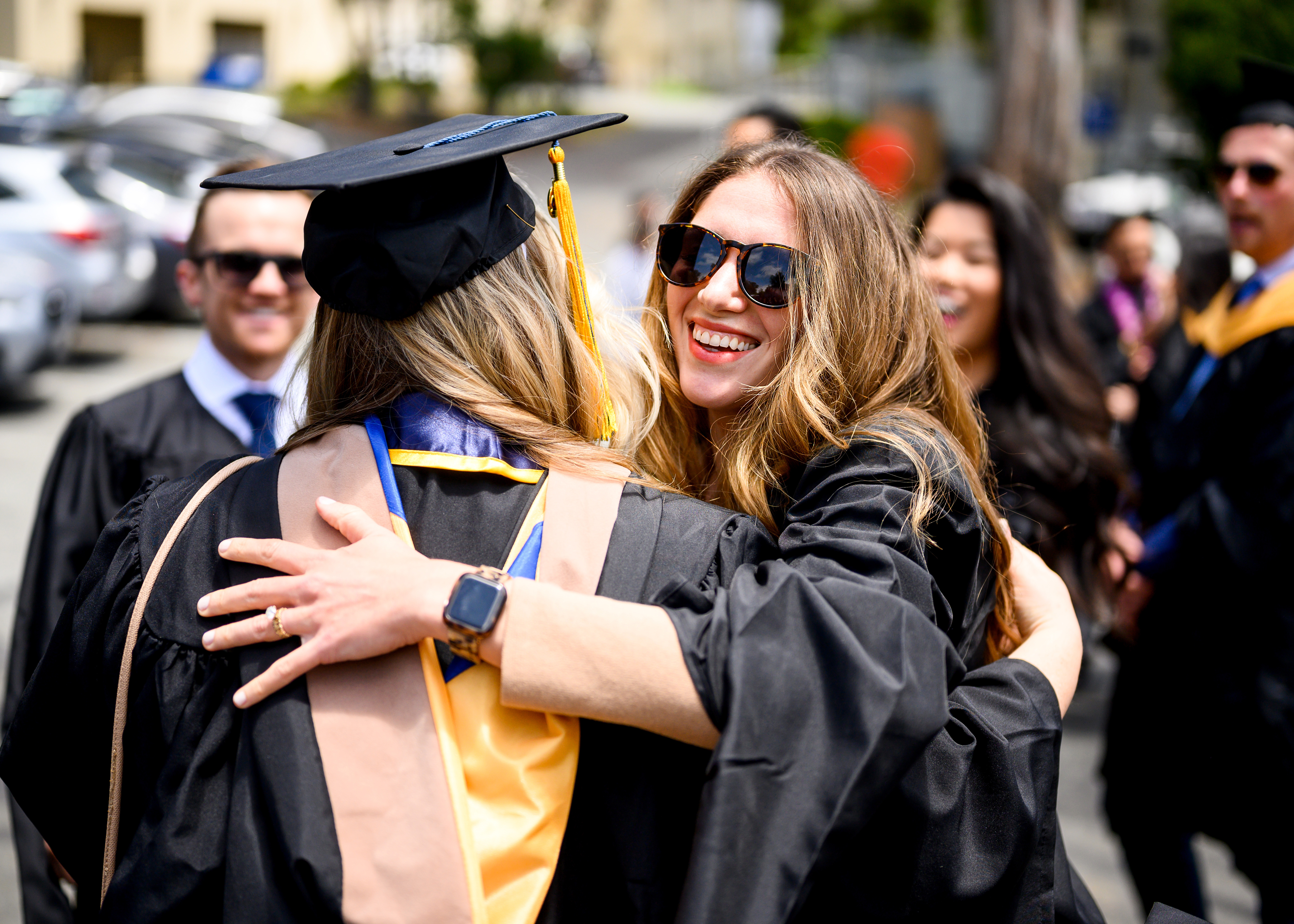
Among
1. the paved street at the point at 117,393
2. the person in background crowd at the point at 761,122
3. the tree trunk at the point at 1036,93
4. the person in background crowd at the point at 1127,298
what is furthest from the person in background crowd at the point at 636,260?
the tree trunk at the point at 1036,93

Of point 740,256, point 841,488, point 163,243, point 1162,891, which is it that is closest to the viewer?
point 841,488

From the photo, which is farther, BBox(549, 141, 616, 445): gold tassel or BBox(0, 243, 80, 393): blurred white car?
BBox(0, 243, 80, 393): blurred white car

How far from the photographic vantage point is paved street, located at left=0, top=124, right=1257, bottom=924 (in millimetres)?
3672

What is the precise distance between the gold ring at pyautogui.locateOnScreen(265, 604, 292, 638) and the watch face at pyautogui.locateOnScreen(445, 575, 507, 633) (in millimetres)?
223

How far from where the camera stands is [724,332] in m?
2.04

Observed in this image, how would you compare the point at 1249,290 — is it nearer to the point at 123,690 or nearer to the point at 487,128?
the point at 487,128

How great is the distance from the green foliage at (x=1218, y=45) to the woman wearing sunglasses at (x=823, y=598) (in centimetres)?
2254

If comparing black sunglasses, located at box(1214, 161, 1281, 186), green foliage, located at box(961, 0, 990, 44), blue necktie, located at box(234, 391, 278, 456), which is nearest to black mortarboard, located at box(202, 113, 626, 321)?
blue necktie, located at box(234, 391, 278, 456)

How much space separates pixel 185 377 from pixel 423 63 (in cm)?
2510

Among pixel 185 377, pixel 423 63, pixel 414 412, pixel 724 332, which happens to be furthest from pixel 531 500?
pixel 423 63

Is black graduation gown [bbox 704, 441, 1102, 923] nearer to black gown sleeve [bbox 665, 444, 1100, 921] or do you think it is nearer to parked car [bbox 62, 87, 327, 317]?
black gown sleeve [bbox 665, 444, 1100, 921]

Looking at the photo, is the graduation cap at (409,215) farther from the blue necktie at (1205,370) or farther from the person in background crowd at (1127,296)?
the person in background crowd at (1127,296)

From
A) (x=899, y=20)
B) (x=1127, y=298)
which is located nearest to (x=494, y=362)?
(x=1127, y=298)

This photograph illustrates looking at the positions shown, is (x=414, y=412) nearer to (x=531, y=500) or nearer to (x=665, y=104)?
(x=531, y=500)
